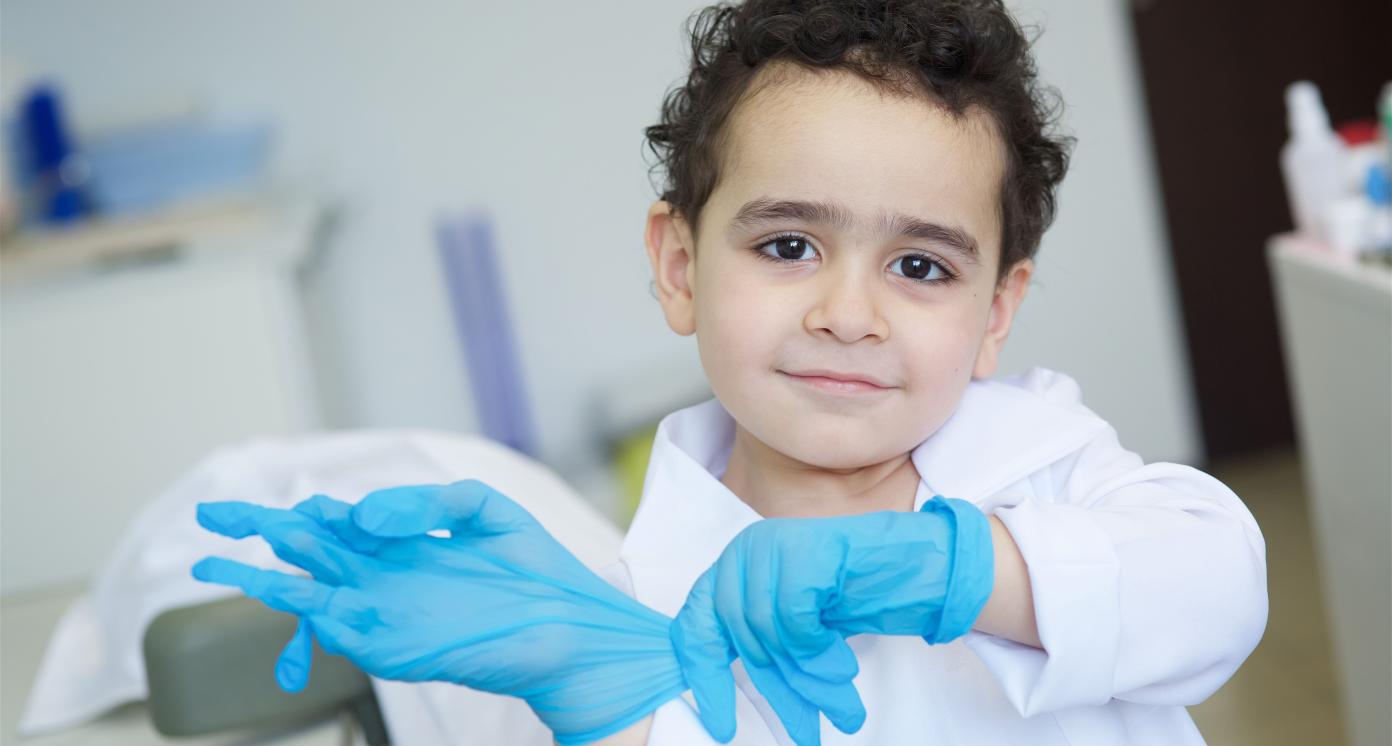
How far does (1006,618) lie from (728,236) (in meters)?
0.31

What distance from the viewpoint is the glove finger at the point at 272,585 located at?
0.69 m

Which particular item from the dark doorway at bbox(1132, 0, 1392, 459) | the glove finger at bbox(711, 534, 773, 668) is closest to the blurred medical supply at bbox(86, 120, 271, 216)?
the glove finger at bbox(711, 534, 773, 668)

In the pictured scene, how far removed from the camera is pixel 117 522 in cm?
187

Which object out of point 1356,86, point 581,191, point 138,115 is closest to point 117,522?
point 138,115

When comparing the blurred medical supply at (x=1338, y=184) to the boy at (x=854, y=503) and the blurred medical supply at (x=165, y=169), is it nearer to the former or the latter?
the boy at (x=854, y=503)

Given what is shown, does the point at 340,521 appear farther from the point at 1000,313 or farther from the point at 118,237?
the point at 118,237

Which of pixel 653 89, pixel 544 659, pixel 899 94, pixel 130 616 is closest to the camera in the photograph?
pixel 544 659

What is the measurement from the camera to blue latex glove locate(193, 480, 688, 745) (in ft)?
2.29

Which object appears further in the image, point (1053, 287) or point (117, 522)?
point (1053, 287)

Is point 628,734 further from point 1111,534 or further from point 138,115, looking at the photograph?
point 138,115

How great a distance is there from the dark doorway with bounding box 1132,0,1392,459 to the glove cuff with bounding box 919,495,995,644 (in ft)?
7.88

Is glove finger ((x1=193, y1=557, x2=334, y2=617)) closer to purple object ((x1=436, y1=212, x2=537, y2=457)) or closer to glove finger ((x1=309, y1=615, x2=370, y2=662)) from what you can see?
glove finger ((x1=309, y1=615, x2=370, y2=662))

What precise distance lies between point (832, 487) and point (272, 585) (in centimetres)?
40

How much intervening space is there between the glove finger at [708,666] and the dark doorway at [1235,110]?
2.45 metres
